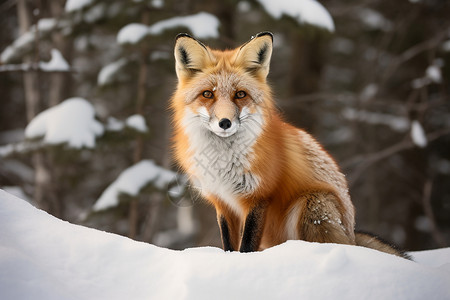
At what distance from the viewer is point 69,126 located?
571 cm

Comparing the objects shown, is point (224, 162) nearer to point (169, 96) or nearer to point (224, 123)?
point (224, 123)

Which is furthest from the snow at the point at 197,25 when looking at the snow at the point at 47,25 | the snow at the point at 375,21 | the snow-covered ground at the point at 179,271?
the snow at the point at 375,21

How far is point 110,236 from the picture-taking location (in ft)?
8.41

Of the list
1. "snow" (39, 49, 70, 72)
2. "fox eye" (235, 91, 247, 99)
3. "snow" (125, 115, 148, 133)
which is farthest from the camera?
"snow" (125, 115, 148, 133)

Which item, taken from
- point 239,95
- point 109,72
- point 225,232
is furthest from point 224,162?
point 109,72

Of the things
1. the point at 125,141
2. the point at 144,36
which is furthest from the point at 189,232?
the point at 144,36

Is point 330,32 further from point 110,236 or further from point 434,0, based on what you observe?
point 434,0

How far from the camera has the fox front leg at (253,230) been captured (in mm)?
3047

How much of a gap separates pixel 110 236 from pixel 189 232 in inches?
397

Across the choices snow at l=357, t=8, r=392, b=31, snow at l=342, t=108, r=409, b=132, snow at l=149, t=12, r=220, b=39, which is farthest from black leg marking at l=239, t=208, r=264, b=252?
snow at l=357, t=8, r=392, b=31

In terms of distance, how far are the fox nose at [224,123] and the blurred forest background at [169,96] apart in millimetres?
1294

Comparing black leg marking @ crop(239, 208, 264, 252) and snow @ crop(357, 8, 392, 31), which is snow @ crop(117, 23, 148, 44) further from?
snow @ crop(357, 8, 392, 31)

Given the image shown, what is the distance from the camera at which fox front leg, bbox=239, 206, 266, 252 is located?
3.05 metres

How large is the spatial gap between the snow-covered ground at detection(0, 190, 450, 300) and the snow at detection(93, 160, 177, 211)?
11.5ft
